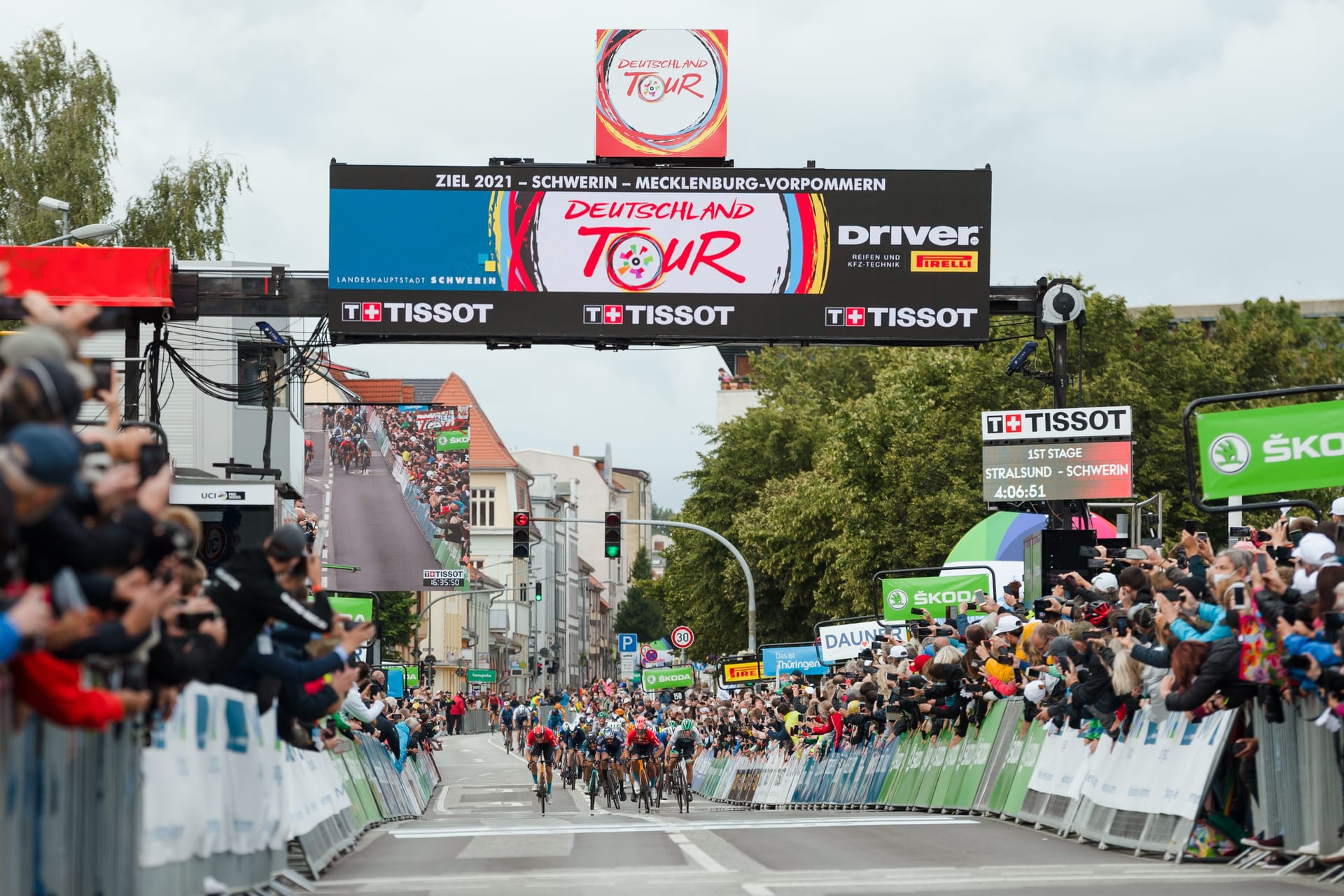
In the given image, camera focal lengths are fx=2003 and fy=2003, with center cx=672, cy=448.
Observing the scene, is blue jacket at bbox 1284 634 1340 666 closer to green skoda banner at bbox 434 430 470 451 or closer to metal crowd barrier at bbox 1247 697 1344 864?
metal crowd barrier at bbox 1247 697 1344 864

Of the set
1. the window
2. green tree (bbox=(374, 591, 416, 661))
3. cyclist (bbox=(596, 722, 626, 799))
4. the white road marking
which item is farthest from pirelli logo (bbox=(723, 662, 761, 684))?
the window

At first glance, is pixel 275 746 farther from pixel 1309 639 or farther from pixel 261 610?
pixel 1309 639

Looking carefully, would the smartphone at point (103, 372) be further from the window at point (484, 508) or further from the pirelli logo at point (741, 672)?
the window at point (484, 508)

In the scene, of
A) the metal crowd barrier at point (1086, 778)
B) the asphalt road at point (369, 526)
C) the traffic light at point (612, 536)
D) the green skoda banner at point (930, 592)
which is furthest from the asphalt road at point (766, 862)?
the asphalt road at point (369, 526)

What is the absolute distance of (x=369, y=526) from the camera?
161 feet

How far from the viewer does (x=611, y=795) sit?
35125 millimetres

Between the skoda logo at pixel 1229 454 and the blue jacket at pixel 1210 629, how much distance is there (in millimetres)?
3549

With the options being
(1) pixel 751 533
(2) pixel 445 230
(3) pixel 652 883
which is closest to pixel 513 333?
(2) pixel 445 230

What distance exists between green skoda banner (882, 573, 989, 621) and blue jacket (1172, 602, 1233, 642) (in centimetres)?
1656

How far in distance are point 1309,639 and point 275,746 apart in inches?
240

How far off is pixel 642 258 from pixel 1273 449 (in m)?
10.7

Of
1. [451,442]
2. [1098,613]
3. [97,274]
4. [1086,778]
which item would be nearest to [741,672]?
[451,442]

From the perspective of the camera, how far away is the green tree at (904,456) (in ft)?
175

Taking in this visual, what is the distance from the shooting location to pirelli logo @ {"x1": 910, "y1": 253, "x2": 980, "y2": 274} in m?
25.6
